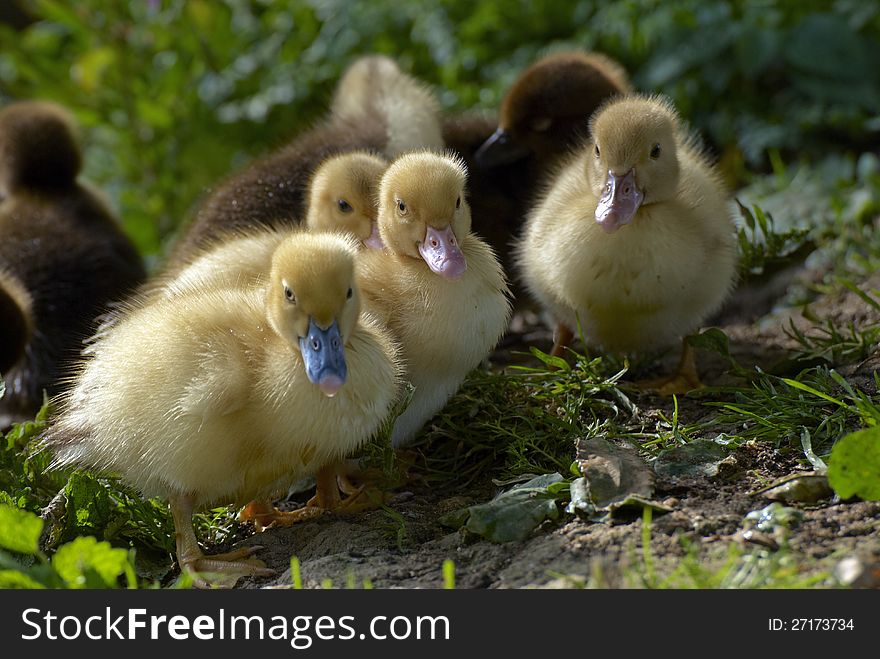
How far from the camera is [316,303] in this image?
8.38ft

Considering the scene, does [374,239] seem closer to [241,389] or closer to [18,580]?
[241,389]

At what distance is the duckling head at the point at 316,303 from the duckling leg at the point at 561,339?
1.26 m

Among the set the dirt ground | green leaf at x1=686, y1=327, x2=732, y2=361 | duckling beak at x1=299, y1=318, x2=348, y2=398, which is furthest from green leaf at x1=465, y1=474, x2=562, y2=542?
green leaf at x1=686, y1=327, x2=732, y2=361

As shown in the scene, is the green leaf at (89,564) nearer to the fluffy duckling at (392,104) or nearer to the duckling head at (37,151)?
the fluffy duckling at (392,104)

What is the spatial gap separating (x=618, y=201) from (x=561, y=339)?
0.70m

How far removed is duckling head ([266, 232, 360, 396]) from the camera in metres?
2.54

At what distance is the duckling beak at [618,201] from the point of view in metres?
3.20

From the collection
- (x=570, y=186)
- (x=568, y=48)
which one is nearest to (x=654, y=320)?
(x=570, y=186)

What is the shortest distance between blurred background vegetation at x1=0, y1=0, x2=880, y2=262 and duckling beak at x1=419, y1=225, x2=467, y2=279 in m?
2.56

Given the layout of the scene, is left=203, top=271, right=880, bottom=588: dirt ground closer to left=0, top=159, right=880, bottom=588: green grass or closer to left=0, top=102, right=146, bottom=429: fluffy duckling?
left=0, top=159, right=880, bottom=588: green grass

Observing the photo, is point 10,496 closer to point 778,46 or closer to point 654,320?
point 654,320

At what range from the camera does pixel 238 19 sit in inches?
257

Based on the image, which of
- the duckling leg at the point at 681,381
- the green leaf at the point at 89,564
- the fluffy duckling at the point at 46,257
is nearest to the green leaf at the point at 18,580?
the green leaf at the point at 89,564
